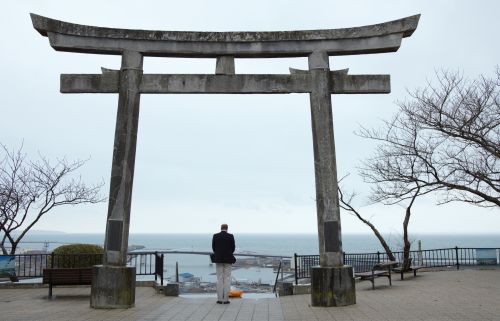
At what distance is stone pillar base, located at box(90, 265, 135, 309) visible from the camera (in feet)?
33.6

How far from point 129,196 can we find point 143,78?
2.88 metres

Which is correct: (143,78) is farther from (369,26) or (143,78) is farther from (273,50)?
(369,26)

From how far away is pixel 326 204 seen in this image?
10859 mm

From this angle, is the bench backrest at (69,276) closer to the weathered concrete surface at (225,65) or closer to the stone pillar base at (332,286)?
the stone pillar base at (332,286)

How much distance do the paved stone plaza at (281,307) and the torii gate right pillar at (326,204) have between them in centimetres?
41

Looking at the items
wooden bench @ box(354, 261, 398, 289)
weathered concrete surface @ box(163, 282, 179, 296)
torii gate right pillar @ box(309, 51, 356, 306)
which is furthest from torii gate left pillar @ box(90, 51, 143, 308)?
wooden bench @ box(354, 261, 398, 289)

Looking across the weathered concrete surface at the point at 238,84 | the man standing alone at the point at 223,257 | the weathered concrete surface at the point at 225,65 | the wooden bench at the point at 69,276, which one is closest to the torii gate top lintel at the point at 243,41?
the weathered concrete surface at the point at 225,65

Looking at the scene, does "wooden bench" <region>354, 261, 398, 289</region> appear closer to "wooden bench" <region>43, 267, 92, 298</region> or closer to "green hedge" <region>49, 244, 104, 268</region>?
"wooden bench" <region>43, 267, 92, 298</region>

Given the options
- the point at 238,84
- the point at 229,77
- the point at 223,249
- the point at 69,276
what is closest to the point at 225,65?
the point at 229,77

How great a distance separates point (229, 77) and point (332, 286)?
5.47m

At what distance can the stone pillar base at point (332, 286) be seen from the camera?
1036 cm

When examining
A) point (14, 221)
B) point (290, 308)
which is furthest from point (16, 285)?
point (290, 308)

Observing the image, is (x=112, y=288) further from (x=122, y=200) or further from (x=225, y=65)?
(x=225, y=65)

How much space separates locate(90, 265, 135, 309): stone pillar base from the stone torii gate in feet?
1.29
